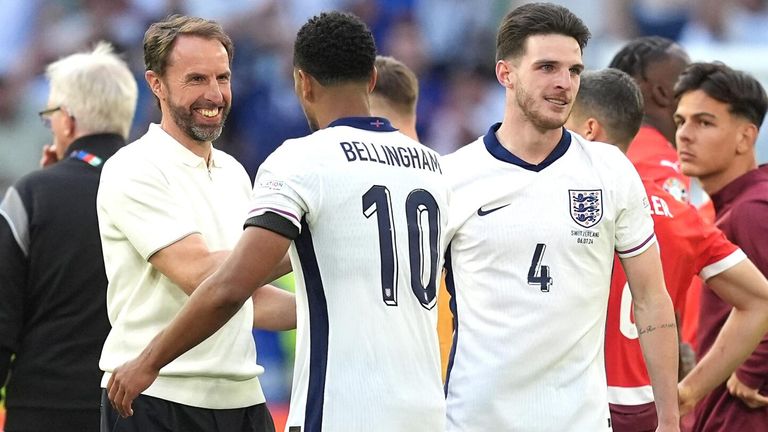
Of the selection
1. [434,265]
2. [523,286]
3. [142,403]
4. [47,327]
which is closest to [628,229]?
[523,286]

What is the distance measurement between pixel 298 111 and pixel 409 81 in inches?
226

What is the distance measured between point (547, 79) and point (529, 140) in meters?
0.21

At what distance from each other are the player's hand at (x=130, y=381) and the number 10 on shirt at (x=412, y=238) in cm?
71

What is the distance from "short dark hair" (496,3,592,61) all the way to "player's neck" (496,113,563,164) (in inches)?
9.9

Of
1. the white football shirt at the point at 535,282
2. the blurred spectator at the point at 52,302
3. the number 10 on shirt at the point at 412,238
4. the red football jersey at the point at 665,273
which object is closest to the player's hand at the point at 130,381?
the number 10 on shirt at the point at 412,238

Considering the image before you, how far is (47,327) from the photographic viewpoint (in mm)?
5145

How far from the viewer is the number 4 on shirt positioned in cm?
410

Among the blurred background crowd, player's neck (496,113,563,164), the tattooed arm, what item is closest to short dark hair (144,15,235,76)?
player's neck (496,113,563,164)

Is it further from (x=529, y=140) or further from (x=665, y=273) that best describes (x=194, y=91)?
(x=665, y=273)

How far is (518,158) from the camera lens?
425 centimetres

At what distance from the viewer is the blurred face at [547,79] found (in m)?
4.21

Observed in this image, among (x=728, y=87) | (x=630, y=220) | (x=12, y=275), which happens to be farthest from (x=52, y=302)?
(x=728, y=87)

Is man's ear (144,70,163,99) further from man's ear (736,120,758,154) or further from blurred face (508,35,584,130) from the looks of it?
man's ear (736,120,758,154)

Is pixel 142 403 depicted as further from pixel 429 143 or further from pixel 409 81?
pixel 429 143
